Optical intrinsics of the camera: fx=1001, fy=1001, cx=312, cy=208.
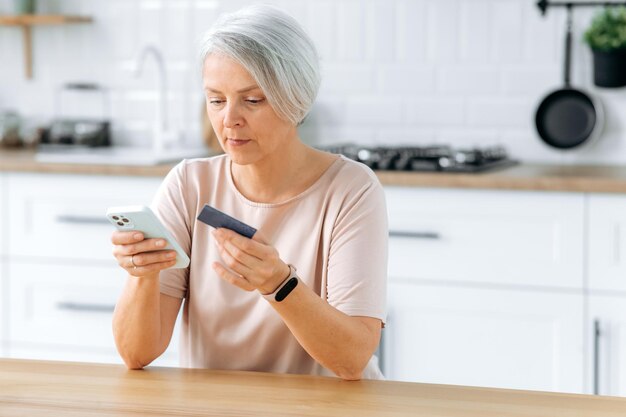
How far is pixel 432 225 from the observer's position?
9.70ft

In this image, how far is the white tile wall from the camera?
11.3 ft

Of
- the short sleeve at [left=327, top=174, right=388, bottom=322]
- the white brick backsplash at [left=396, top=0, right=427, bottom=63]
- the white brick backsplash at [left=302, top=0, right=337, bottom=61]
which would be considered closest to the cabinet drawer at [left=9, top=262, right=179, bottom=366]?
A: the white brick backsplash at [left=302, top=0, right=337, bottom=61]

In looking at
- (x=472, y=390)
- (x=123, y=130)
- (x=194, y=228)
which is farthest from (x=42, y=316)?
(x=472, y=390)

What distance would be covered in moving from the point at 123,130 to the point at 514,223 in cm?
172

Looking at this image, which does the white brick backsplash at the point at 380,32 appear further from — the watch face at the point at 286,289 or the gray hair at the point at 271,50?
the watch face at the point at 286,289

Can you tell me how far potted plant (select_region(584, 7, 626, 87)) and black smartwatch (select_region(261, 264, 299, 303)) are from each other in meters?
2.08

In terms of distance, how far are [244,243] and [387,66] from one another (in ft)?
7.33

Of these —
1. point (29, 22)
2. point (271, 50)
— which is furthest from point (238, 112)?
point (29, 22)

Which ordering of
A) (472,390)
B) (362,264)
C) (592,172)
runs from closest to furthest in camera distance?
(472,390) < (362,264) < (592,172)

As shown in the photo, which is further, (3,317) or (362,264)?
(3,317)

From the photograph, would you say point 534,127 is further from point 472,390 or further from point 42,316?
point 472,390

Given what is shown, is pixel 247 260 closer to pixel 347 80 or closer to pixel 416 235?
pixel 416 235

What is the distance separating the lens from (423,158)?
10.2 feet

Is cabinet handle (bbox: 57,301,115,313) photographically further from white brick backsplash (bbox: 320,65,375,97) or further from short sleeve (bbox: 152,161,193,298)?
short sleeve (bbox: 152,161,193,298)
